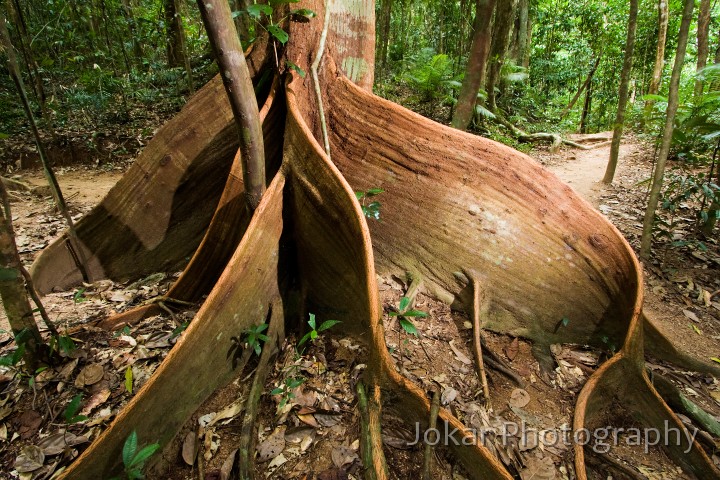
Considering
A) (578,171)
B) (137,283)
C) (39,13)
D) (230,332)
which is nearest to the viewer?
(230,332)

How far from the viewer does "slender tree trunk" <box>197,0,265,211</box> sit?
66.2 inches

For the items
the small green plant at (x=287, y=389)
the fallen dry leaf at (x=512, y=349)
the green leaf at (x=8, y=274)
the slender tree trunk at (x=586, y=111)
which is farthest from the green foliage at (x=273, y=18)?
the slender tree trunk at (x=586, y=111)

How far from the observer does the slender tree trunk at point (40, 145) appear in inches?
96.0

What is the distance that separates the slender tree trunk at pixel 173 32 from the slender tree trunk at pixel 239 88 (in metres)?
7.78

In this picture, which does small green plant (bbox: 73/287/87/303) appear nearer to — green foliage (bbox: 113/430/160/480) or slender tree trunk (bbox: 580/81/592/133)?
green foliage (bbox: 113/430/160/480)

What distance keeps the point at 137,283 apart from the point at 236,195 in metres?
1.55

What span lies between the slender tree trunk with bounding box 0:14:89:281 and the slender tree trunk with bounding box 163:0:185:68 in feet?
21.4

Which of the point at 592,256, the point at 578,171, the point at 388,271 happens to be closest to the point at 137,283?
the point at 388,271

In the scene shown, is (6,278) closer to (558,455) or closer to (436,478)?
(436,478)

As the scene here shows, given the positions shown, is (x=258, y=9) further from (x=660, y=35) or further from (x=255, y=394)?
(x=660, y=35)

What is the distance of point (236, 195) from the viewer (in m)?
2.44

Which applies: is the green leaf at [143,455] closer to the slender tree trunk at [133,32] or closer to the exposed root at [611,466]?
the exposed root at [611,466]

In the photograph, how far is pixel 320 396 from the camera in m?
2.03

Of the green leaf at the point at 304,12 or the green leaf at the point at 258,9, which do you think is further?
the green leaf at the point at 304,12
